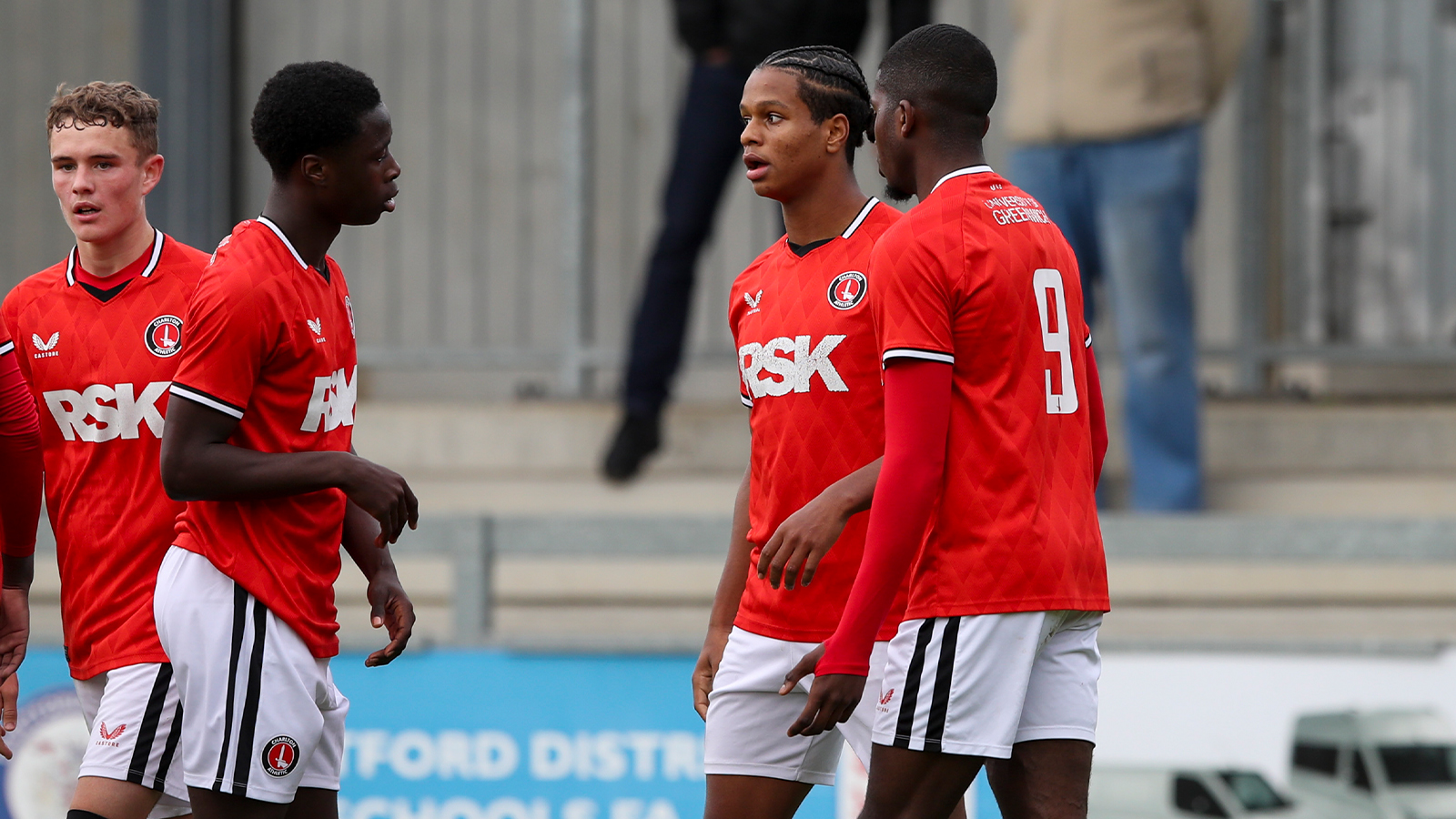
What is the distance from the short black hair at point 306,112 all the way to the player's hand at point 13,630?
3.94 ft

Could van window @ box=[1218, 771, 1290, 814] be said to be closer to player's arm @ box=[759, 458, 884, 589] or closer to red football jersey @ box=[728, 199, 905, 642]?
red football jersey @ box=[728, 199, 905, 642]

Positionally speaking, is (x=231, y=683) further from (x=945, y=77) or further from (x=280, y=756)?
(x=945, y=77)

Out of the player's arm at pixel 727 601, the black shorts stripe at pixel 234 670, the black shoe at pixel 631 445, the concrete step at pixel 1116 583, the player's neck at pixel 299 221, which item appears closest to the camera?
the black shorts stripe at pixel 234 670

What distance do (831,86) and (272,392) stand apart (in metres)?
1.29

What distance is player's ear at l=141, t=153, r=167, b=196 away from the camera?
3.51 meters

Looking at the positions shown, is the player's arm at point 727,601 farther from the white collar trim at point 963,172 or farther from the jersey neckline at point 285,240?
the jersey neckline at point 285,240

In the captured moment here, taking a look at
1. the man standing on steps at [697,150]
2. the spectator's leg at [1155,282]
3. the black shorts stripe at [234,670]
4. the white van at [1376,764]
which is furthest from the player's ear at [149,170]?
the spectator's leg at [1155,282]

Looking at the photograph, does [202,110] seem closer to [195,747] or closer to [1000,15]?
[1000,15]

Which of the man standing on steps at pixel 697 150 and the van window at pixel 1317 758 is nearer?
the van window at pixel 1317 758

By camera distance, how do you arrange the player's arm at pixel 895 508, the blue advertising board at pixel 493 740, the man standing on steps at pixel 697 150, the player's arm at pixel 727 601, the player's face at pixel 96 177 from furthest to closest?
the man standing on steps at pixel 697 150
the blue advertising board at pixel 493 740
the player's arm at pixel 727 601
the player's face at pixel 96 177
the player's arm at pixel 895 508

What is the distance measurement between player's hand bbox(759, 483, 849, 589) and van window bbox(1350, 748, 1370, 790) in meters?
2.78

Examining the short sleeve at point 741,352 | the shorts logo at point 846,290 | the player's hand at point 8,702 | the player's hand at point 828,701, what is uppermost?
the shorts logo at point 846,290

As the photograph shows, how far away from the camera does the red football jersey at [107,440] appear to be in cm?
342

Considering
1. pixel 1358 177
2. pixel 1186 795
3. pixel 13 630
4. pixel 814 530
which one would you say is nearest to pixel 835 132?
pixel 814 530
